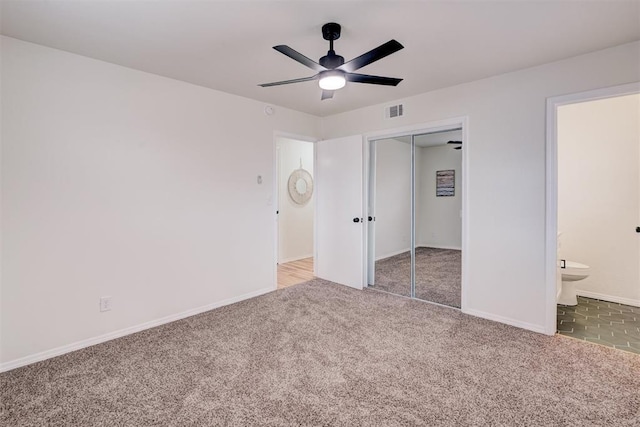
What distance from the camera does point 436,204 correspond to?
3686 mm

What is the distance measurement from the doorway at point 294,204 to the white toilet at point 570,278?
359 cm

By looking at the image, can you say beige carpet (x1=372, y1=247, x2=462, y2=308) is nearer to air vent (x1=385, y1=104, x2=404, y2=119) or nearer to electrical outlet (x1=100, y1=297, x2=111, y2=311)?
air vent (x1=385, y1=104, x2=404, y2=119)

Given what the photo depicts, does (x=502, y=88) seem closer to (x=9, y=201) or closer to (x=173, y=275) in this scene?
(x=173, y=275)

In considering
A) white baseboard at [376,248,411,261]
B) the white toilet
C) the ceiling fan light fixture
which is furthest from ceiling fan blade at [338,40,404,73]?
the white toilet

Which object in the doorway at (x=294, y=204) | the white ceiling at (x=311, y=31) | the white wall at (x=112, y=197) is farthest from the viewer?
the doorway at (x=294, y=204)

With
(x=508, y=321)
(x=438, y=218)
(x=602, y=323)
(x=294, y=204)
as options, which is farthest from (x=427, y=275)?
(x=294, y=204)

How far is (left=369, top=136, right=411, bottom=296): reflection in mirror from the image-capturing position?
3.90 meters

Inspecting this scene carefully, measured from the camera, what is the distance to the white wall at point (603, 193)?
337 cm

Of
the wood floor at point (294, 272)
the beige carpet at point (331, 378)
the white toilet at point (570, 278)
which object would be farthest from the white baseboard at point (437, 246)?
the wood floor at point (294, 272)

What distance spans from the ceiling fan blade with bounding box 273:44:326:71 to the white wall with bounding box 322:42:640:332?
6.20ft

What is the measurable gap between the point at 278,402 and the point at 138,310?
182cm

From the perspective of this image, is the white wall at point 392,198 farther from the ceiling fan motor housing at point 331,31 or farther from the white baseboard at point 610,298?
the white baseboard at point 610,298

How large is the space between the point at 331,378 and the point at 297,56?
216 cm

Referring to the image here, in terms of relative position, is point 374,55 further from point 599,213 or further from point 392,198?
point 599,213
